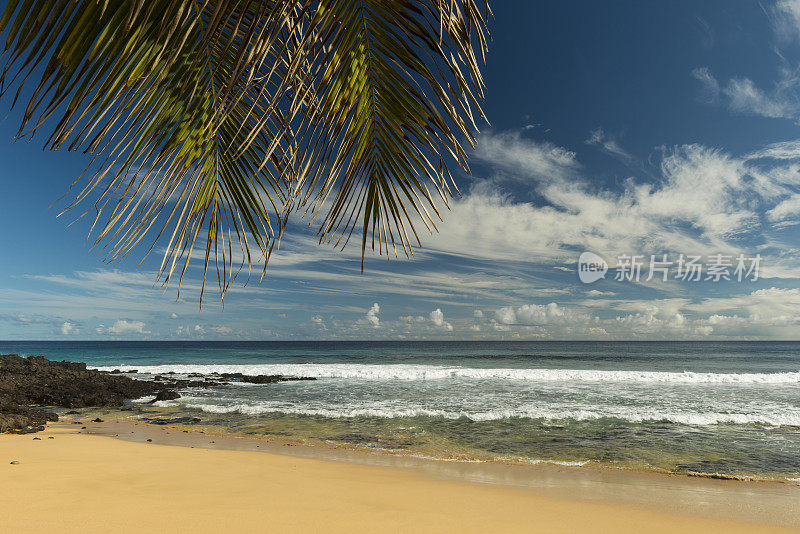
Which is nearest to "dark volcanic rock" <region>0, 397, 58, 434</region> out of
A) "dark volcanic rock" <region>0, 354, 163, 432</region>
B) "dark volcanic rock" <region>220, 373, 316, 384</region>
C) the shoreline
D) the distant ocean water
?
"dark volcanic rock" <region>0, 354, 163, 432</region>

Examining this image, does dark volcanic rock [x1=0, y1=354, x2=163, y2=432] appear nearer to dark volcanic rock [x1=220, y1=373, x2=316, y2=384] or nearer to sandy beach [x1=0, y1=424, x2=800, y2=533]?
sandy beach [x1=0, y1=424, x2=800, y2=533]

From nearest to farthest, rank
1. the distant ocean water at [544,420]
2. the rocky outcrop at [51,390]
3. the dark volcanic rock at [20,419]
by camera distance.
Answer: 1. the distant ocean water at [544,420]
2. the dark volcanic rock at [20,419]
3. the rocky outcrop at [51,390]

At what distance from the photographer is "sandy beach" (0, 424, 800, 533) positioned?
3756mm

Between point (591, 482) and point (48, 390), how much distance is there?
1568cm

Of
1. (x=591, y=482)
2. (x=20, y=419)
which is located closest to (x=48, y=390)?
(x=20, y=419)

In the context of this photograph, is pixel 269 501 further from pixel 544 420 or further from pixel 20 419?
pixel 544 420

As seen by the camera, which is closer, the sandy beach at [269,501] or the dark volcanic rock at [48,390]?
the sandy beach at [269,501]

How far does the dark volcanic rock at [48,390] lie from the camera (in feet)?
31.8

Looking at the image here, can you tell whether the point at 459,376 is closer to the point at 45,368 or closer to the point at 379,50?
the point at 45,368

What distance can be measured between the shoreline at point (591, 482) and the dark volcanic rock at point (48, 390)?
271 centimetres

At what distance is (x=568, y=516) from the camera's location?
4457mm

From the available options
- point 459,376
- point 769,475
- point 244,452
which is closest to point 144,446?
point 244,452

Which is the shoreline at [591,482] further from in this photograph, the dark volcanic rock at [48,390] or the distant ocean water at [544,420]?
the dark volcanic rock at [48,390]

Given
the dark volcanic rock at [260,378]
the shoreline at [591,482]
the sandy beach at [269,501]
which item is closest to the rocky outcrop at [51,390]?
the dark volcanic rock at [260,378]
